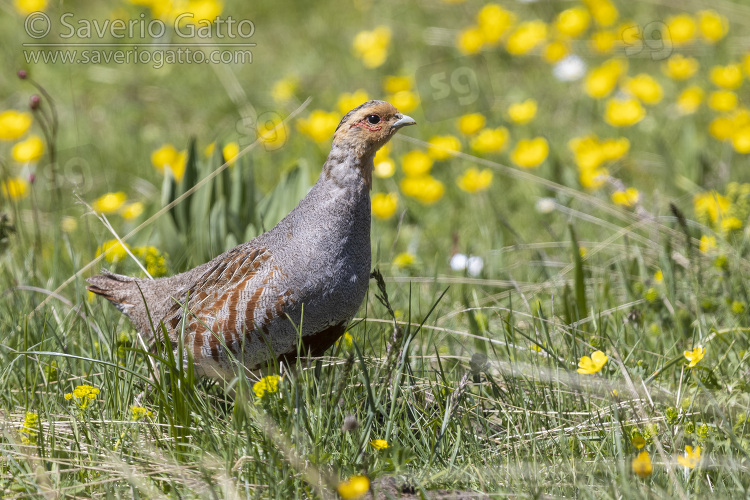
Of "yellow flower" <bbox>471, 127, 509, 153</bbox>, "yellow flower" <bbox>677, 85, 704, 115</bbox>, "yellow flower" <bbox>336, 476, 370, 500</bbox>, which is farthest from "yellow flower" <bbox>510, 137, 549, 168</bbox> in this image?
"yellow flower" <bbox>336, 476, 370, 500</bbox>

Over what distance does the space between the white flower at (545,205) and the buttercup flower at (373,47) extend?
2.48 metres

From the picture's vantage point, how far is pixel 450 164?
691 centimetres

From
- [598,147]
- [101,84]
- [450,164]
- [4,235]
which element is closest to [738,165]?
[598,147]

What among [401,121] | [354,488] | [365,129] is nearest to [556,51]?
[401,121]

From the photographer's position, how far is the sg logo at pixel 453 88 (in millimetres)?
7246

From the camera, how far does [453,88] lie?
734 cm

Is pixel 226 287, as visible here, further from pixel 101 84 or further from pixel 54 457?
pixel 101 84

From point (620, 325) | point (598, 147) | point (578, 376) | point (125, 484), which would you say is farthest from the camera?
point (598, 147)

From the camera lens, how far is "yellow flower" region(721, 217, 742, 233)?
4.34 m

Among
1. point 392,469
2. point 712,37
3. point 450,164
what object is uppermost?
point 712,37

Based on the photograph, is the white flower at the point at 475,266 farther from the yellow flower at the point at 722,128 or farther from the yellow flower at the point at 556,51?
the yellow flower at the point at 556,51

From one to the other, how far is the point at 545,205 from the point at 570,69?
2683 mm

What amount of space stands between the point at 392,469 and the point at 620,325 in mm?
1656

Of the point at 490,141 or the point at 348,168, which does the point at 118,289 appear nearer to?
the point at 348,168
